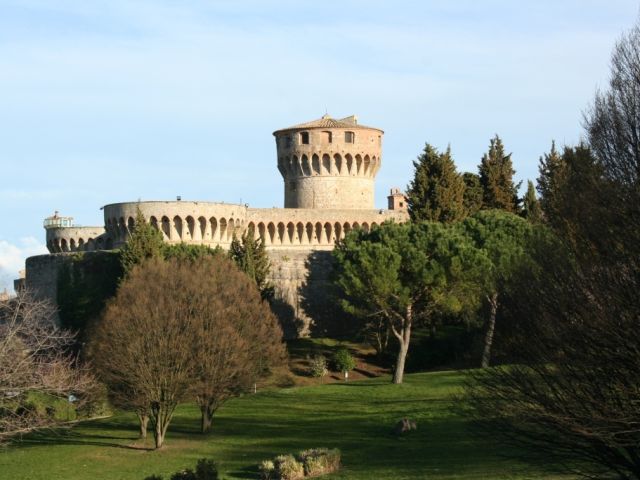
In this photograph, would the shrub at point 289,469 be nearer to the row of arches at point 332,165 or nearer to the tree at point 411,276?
the tree at point 411,276

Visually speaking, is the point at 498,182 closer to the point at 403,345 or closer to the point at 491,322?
the point at 403,345

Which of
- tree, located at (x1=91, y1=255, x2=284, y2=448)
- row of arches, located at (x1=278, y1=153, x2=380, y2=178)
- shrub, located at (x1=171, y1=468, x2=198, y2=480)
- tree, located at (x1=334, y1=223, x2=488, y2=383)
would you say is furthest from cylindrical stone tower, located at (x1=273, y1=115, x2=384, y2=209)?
shrub, located at (x1=171, y1=468, x2=198, y2=480)

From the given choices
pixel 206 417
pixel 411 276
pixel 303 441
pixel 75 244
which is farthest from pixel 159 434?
pixel 75 244

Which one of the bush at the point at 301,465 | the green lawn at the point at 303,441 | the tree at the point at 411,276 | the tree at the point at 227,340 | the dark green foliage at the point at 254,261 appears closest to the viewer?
the bush at the point at 301,465

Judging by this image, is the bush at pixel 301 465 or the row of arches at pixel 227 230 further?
the row of arches at pixel 227 230

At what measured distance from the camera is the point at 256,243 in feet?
205

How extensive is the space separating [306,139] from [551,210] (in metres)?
57.1

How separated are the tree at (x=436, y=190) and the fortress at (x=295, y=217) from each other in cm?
424

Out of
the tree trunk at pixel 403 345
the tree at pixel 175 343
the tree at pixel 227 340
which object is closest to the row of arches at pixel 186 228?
the tree trunk at pixel 403 345

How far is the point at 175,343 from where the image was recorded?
3897 cm

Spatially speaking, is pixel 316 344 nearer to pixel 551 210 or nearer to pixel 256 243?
pixel 256 243

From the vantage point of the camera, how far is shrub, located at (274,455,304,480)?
30.8 m

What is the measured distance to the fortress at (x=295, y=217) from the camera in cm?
6481

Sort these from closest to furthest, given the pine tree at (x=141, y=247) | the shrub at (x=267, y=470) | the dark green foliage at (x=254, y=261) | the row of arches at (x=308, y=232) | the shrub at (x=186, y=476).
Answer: the shrub at (x=186, y=476) < the shrub at (x=267, y=470) < the pine tree at (x=141, y=247) < the dark green foliage at (x=254, y=261) < the row of arches at (x=308, y=232)
